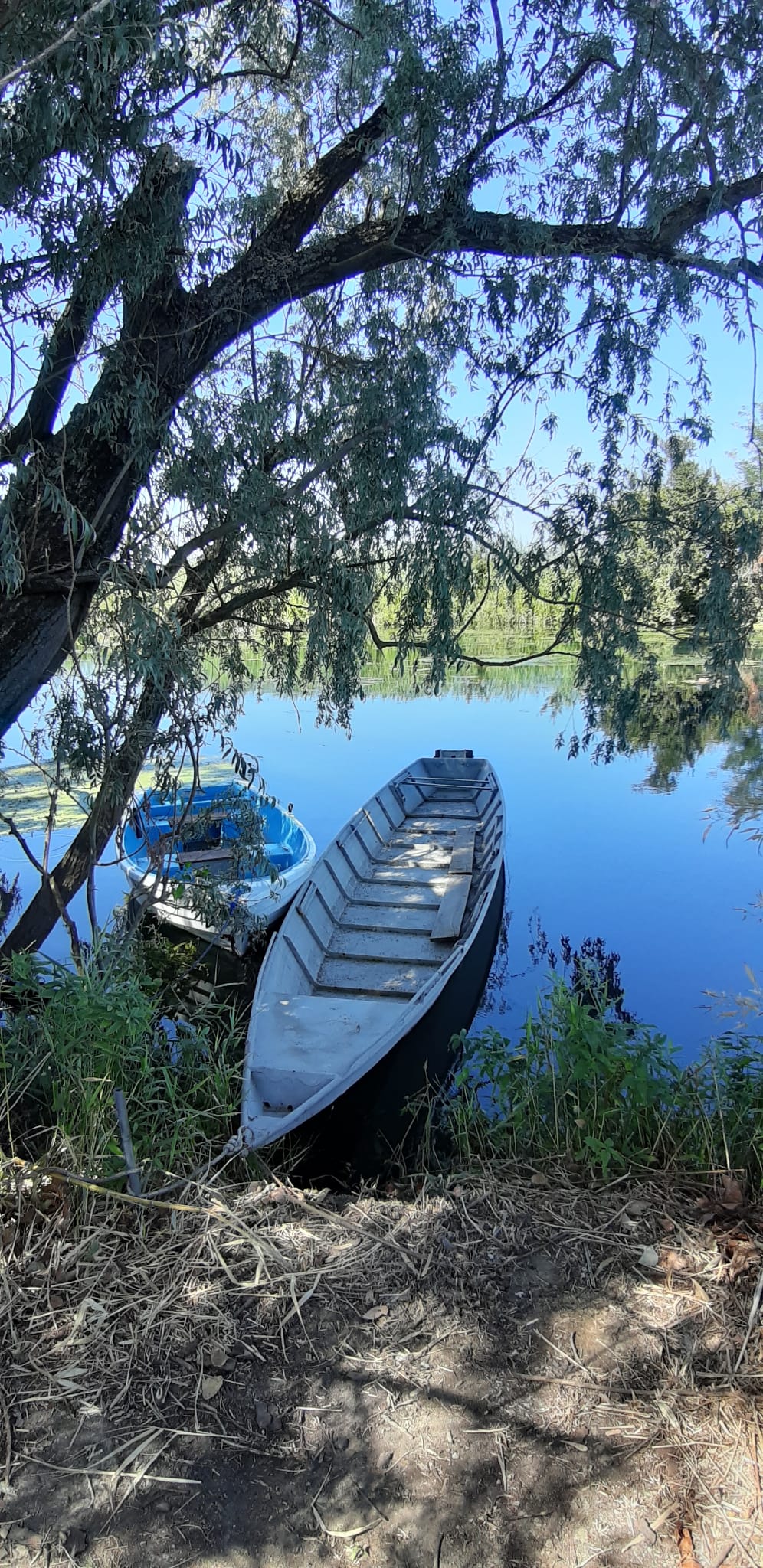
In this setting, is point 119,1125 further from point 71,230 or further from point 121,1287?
point 71,230

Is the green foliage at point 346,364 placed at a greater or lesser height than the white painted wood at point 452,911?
greater

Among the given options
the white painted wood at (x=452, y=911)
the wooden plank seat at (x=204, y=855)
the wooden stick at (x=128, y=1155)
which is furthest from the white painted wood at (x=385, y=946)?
the wooden stick at (x=128, y=1155)

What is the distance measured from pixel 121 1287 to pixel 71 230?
13.2ft

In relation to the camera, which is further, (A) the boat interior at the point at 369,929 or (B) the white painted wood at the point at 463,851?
(B) the white painted wood at the point at 463,851

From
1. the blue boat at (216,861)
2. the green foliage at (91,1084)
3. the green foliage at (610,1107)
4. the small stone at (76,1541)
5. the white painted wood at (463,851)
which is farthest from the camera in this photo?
the white painted wood at (463,851)

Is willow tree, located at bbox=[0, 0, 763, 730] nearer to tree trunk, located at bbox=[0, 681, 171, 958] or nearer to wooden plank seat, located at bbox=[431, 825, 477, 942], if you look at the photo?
tree trunk, located at bbox=[0, 681, 171, 958]

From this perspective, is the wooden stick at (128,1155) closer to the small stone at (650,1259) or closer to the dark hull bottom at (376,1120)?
the small stone at (650,1259)

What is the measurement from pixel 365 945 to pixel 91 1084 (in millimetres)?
4074

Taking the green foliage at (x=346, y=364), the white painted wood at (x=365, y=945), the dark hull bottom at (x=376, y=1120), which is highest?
the green foliage at (x=346, y=364)

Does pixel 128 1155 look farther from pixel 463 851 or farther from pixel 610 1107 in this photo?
pixel 463 851

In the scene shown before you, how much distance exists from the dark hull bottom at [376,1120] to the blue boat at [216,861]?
175 centimetres

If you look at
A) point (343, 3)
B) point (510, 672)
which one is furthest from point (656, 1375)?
point (510, 672)

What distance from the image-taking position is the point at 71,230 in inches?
147

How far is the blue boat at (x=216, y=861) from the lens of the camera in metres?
5.70
